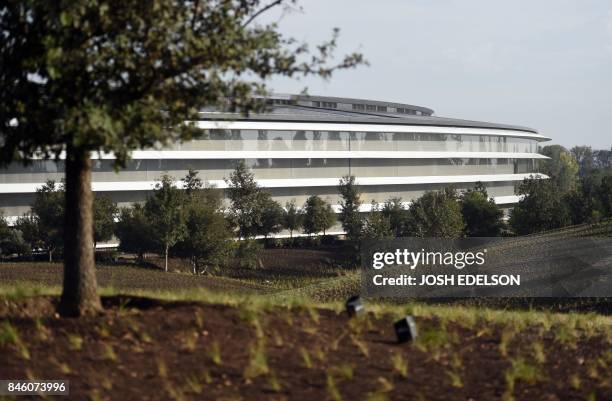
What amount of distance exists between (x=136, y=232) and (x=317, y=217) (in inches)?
841

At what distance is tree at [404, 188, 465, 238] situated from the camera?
55.8 m

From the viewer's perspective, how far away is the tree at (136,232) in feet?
158

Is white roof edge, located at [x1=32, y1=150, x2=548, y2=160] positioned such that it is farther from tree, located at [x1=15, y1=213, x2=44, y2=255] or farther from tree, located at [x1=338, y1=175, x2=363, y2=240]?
tree, located at [x1=15, y1=213, x2=44, y2=255]

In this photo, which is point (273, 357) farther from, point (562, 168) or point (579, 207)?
point (562, 168)

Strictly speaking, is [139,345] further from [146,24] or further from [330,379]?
[146,24]

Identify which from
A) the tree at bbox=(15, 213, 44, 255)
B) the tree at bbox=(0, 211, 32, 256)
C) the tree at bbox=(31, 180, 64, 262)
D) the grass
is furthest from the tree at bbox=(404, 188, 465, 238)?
the grass

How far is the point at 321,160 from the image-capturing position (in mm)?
76750

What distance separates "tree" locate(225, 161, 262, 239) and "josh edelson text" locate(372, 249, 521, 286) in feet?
50.3

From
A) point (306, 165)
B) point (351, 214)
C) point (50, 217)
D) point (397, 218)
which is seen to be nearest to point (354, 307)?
point (50, 217)

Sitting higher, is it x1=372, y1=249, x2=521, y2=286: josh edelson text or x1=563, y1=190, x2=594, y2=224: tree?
x1=563, y1=190, x2=594, y2=224: tree

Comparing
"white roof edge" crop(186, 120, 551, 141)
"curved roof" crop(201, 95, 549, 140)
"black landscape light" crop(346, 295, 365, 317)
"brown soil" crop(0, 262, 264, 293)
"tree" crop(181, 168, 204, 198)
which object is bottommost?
"brown soil" crop(0, 262, 264, 293)

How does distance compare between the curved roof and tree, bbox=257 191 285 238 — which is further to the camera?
the curved roof

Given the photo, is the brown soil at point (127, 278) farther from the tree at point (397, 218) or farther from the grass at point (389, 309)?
the tree at point (397, 218)

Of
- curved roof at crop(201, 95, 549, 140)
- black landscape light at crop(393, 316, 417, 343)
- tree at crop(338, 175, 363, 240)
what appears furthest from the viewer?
curved roof at crop(201, 95, 549, 140)
